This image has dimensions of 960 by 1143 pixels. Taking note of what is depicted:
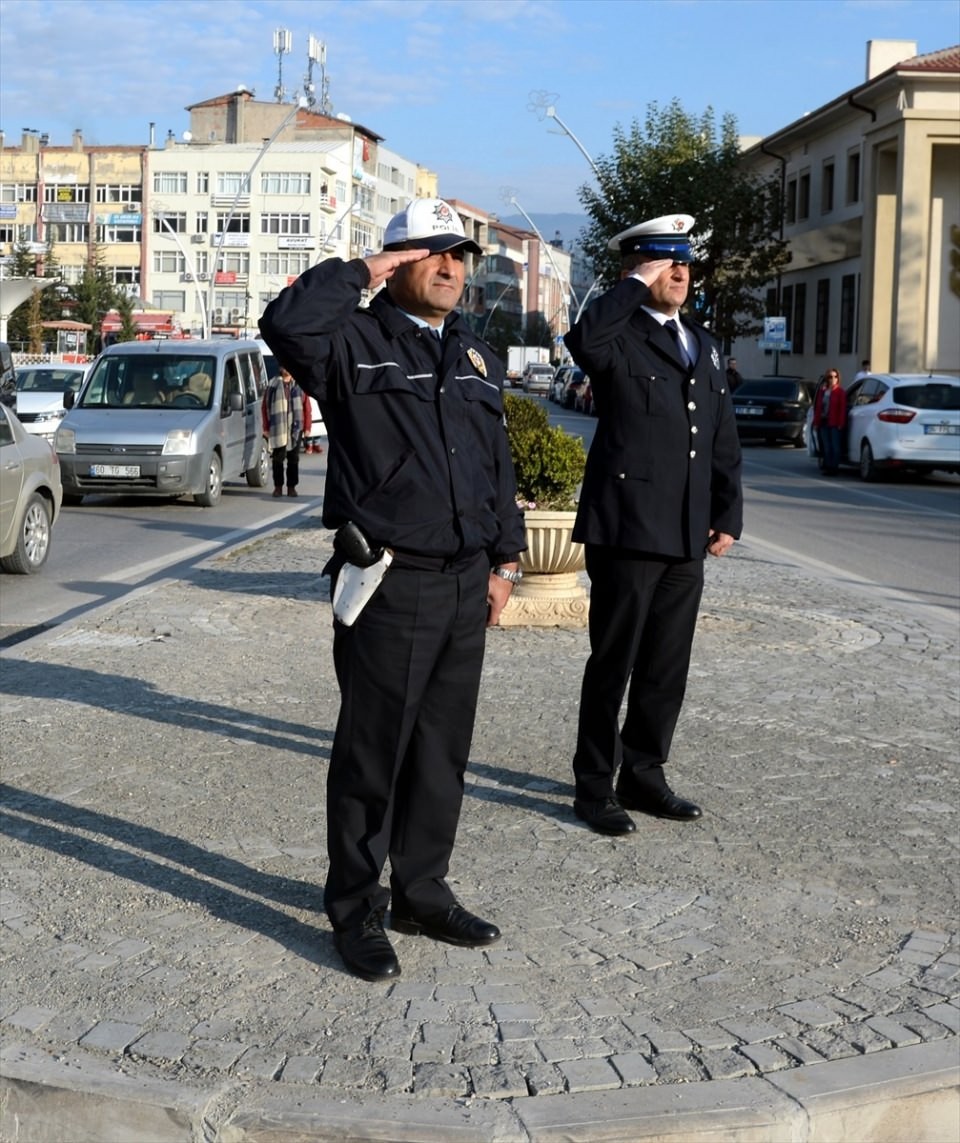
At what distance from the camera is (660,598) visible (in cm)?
596

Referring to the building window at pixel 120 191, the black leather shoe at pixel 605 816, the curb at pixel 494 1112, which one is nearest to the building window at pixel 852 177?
the black leather shoe at pixel 605 816

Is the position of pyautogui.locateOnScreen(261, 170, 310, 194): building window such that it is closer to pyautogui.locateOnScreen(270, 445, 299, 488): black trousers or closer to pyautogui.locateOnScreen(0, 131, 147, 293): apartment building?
pyautogui.locateOnScreen(0, 131, 147, 293): apartment building

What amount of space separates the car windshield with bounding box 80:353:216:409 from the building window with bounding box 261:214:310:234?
10749 centimetres

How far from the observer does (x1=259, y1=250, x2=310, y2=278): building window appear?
12850cm

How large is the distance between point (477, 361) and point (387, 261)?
38cm

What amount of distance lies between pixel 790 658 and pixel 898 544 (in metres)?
7.81

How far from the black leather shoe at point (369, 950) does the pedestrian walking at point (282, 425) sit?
17.2 meters

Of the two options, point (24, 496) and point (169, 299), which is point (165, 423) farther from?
point (169, 299)

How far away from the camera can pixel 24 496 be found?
13602 mm

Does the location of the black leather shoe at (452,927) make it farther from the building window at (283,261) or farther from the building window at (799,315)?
the building window at (283,261)

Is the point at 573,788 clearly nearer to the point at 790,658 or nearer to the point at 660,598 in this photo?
the point at 660,598

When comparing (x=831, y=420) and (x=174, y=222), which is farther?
(x=174, y=222)

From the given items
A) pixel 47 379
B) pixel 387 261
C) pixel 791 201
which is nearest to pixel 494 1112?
pixel 387 261

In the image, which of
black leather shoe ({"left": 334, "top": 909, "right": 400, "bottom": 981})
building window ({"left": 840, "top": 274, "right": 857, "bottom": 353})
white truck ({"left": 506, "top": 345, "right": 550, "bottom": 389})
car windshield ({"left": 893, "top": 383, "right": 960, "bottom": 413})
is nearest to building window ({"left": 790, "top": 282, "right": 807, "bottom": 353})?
building window ({"left": 840, "top": 274, "right": 857, "bottom": 353})
